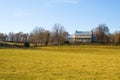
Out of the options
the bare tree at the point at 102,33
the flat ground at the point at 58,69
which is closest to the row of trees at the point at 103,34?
the bare tree at the point at 102,33

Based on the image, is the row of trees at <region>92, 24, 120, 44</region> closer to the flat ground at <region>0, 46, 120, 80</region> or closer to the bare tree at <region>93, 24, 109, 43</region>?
the bare tree at <region>93, 24, 109, 43</region>

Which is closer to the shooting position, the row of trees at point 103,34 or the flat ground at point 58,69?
the flat ground at point 58,69

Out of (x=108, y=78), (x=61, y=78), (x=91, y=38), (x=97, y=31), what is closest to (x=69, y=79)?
(x=61, y=78)

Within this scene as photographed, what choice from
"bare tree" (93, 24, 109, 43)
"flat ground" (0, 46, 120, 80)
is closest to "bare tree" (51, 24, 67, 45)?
A: "bare tree" (93, 24, 109, 43)

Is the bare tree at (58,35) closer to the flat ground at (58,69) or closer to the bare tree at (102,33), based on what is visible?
the bare tree at (102,33)

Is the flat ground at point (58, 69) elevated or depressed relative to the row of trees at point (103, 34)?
depressed

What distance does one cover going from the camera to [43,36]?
6624 inches

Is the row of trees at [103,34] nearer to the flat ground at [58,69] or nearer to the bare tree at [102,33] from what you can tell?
the bare tree at [102,33]

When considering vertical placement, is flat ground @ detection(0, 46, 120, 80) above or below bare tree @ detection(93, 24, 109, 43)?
below

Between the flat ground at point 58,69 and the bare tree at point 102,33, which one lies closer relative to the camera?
the flat ground at point 58,69

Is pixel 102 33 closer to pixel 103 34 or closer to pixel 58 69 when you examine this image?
pixel 103 34

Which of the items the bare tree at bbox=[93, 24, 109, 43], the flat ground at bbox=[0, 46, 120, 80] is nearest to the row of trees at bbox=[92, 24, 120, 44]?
the bare tree at bbox=[93, 24, 109, 43]

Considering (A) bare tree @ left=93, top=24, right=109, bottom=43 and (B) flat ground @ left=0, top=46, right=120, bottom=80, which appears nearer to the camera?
(B) flat ground @ left=0, top=46, right=120, bottom=80

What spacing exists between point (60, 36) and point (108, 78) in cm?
15521
